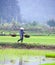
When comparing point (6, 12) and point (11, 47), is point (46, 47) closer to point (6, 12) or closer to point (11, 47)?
point (11, 47)

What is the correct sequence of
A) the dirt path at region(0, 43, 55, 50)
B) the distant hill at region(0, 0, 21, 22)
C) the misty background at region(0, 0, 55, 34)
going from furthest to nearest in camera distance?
the distant hill at region(0, 0, 21, 22), the misty background at region(0, 0, 55, 34), the dirt path at region(0, 43, 55, 50)

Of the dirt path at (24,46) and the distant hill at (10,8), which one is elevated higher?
the dirt path at (24,46)

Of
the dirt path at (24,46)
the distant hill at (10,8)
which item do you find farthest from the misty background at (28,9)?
the dirt path at (24,46)

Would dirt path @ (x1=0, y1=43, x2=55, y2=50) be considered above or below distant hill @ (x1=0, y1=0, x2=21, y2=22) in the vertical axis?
above

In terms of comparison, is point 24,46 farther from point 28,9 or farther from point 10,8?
point 28,9

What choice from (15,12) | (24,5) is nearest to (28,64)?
(15,12)

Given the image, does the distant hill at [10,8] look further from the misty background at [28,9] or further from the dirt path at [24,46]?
the dirt path at [24,46]

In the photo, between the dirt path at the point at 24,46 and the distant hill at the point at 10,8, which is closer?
the dirt path at the point at 24,46

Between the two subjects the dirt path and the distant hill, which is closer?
the dirt path

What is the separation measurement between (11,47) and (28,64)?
21.3 feet

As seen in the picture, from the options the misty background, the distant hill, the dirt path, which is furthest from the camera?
the distant hill

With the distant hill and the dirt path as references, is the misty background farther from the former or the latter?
the dirt path

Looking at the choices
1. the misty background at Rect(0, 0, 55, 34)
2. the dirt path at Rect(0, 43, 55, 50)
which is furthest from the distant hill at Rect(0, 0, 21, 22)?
the dirt path at Rect(0, 43, 55, 50)

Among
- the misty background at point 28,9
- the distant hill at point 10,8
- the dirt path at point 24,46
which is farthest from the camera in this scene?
the distant hill at point 10,8
